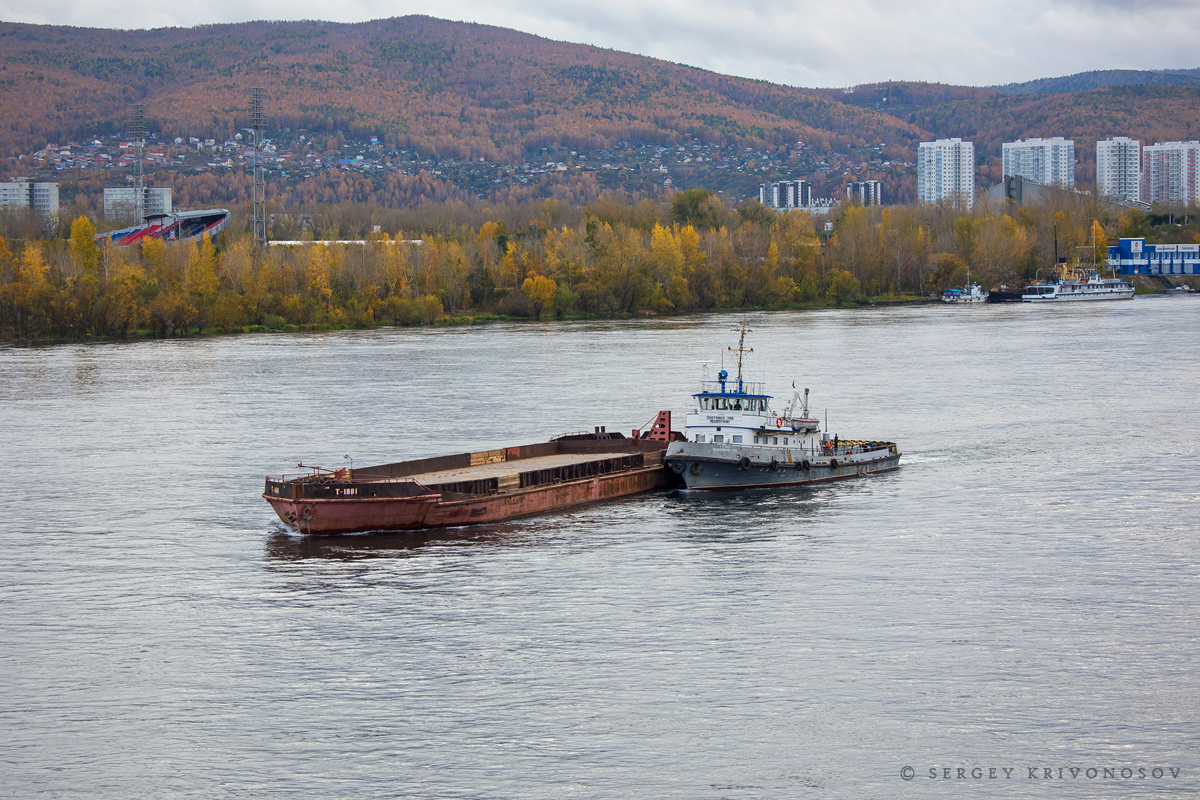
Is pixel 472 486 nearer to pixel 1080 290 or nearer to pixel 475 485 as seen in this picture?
pixel 475 485

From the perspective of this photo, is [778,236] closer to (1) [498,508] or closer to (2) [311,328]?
(2) [311,328]

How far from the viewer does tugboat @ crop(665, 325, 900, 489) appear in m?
41.8

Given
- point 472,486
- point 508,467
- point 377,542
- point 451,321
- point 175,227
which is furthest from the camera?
point 175,227

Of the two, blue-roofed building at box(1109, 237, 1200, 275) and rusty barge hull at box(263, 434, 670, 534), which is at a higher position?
blue-roofed building at box(1109, 237, 1200, 275)

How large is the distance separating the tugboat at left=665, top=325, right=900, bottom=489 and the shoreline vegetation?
7411 centimetres

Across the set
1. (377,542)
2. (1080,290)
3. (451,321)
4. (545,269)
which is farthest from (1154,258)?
(377,542)

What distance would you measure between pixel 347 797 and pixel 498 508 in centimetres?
1783

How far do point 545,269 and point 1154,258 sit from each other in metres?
89.2

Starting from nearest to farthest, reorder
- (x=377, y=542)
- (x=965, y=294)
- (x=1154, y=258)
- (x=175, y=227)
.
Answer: (x=377, y=542), (x=965, y=294), (x=175, y=227), (x=1154, y=258)

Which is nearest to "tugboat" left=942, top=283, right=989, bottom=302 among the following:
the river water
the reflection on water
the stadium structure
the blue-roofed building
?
the blue-roofed building

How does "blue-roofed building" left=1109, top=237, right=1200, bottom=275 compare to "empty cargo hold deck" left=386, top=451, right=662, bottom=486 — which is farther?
"blue-roofed building" left=1109, top=237, right=1200, bottom=275

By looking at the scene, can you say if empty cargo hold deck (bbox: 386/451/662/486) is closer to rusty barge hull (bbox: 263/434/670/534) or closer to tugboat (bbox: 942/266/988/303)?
rusty barge hull (bbox: 263/434/670/534)

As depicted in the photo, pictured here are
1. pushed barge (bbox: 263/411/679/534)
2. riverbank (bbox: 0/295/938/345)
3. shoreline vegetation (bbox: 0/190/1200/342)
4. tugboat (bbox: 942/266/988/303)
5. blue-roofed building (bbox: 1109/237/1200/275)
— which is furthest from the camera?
blue-roofed building (bbox: 1109/237/1200/275)

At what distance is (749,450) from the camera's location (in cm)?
4222
